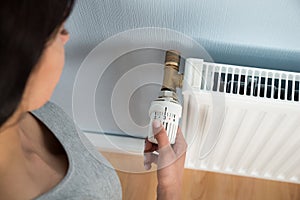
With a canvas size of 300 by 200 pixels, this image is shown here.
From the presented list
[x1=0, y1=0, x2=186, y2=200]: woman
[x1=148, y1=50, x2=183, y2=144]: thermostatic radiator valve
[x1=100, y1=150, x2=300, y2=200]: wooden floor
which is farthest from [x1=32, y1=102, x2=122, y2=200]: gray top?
[x1=100, y1=150, x2=300, y2=200]: wooden floor

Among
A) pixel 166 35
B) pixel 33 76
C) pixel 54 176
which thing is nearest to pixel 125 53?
pixel 166 35

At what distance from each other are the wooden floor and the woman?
1.13ft

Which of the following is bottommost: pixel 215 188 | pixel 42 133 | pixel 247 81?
pixel 215 188

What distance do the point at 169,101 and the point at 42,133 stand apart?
21cm

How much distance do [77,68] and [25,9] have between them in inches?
22.4

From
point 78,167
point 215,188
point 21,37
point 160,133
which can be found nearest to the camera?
point 21,37

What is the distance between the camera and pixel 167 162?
2.38 feet

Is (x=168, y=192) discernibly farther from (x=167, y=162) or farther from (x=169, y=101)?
(x=169, y=101)

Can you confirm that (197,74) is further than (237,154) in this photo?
No

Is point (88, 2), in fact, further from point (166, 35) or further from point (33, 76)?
point (33, 76)

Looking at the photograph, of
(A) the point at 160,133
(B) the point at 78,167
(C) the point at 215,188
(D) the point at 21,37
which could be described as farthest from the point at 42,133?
(C) the point at 215,188

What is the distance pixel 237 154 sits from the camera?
960 mm

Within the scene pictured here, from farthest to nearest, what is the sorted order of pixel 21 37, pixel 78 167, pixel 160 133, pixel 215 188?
pixel 215 188 < pixel 160 133 < pixel 78 167 < pixel 21 37

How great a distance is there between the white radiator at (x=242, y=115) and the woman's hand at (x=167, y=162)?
7 cm
